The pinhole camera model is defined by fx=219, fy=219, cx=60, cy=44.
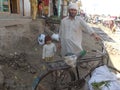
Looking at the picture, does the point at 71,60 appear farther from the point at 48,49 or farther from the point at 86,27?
the point at 48,49

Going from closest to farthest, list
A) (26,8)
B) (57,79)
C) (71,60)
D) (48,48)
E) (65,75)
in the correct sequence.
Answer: (71,60)
(57,79)
(65,75)
(48,48)
(26,8)

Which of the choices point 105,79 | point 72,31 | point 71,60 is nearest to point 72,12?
point 72,31

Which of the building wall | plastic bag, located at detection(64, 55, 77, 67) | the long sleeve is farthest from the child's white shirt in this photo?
the building wall

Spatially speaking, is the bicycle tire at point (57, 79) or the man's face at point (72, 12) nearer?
the bicycle tire at point (57, 79)

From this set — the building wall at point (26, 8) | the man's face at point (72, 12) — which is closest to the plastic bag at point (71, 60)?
the man's face at point (72, 12)

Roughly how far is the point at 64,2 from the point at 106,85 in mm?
15230

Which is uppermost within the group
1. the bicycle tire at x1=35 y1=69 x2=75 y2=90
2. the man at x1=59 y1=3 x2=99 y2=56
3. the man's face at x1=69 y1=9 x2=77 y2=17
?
the man's face at x1=69 y1=9 x2=77 y2=17

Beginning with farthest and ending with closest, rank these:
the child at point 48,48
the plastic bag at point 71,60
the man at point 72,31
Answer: the child at point 48,48 < the man at point 72,31 < the plastic bag at point 71,60

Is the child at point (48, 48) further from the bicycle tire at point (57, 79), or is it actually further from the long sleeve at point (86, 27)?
the long sleeve at point (86, 27)

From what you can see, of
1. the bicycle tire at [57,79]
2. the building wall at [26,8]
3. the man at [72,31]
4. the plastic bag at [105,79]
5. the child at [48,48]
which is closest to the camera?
the plastic bag at [105,79]

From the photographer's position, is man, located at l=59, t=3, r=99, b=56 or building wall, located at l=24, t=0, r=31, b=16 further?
building wall, located at l=24, t=0, r=31, b=16

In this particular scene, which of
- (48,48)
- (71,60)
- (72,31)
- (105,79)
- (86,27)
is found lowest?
(105,79)

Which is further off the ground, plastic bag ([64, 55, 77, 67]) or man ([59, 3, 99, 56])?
man ([59, 3, 99, 56])

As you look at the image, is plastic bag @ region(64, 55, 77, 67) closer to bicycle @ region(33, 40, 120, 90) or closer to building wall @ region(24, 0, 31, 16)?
bicycle @ region(33, 40, 120, 90)
